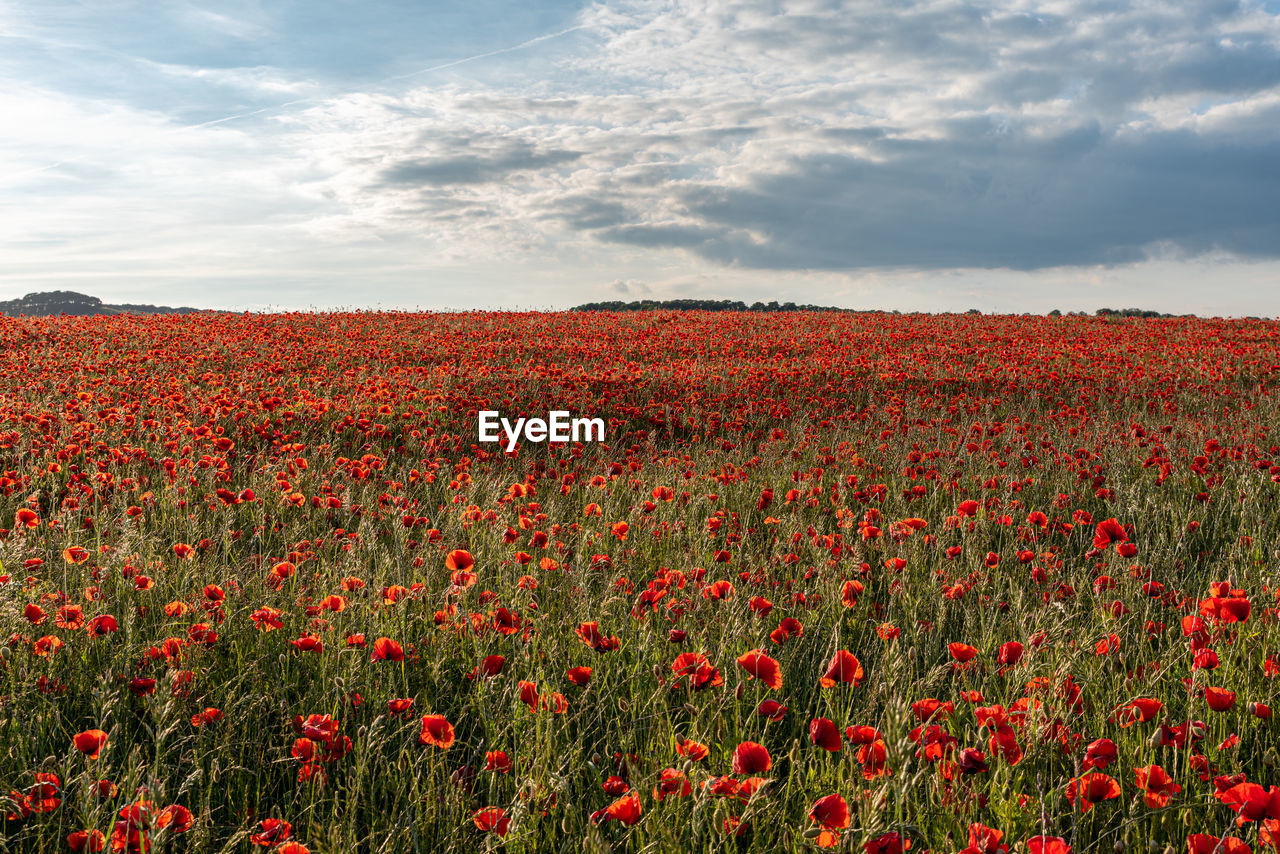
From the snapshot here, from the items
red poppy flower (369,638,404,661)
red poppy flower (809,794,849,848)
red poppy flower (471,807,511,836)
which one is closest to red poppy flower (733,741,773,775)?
red poppy flower (809,794,849,848)

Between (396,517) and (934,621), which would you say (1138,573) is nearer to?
(934,621)

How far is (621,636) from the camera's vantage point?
3.12 metres

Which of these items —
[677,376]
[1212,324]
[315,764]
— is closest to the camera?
[315,764]

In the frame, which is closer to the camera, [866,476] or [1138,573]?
[1138,573]

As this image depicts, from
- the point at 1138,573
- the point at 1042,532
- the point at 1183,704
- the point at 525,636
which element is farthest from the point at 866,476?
the point at 525,636

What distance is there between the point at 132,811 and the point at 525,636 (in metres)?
1.44

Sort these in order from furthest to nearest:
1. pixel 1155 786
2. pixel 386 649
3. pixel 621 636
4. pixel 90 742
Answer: pixel 621 636 < pixel 386 649 < pixel 90 742 < pixel 1155 786

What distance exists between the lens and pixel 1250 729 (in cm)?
252

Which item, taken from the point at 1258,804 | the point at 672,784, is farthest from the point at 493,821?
the point at 1258,804

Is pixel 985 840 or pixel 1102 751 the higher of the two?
pixel 1102 751

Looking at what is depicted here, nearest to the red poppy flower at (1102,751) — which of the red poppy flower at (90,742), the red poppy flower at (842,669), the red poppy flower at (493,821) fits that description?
the red poppy flower at (842,669)

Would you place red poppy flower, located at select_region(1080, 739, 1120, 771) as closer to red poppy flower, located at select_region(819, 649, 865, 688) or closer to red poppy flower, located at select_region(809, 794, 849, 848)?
red poppy flower, located at select_region(819, 649, 865, 688)

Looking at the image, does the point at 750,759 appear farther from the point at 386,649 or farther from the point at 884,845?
the point at 386,649

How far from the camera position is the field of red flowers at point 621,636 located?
6.50ft
